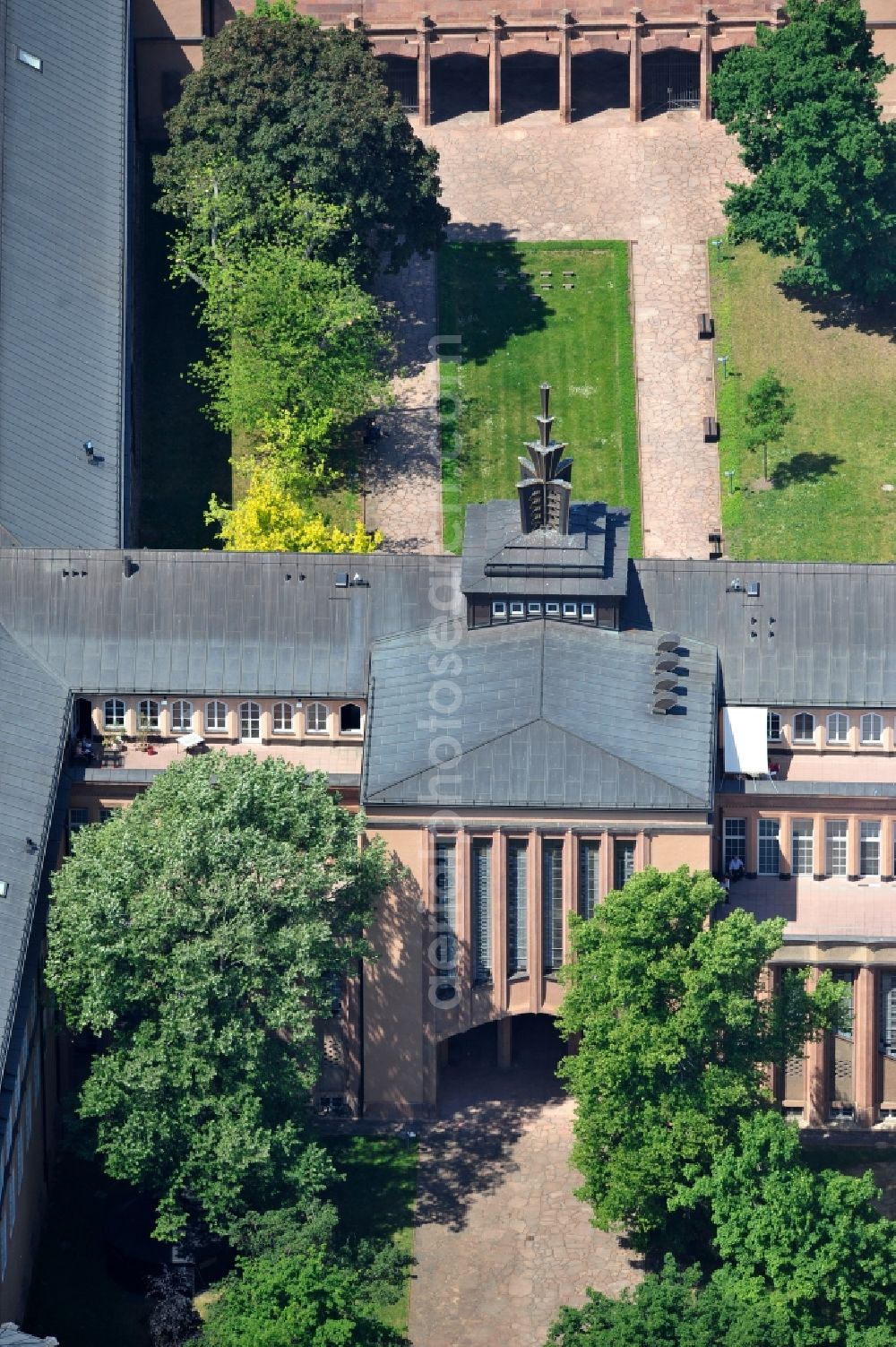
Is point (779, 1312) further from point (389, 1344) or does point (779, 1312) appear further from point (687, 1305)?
point (389, 1344)

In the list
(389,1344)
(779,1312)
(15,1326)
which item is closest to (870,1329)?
(779,1312)

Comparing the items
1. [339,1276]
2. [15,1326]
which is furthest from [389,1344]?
[15,1326]

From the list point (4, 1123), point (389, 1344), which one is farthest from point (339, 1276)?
point (4, 1123)

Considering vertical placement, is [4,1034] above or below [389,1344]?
above

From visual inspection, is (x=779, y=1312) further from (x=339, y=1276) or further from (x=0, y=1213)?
(x=0, y=1213)
